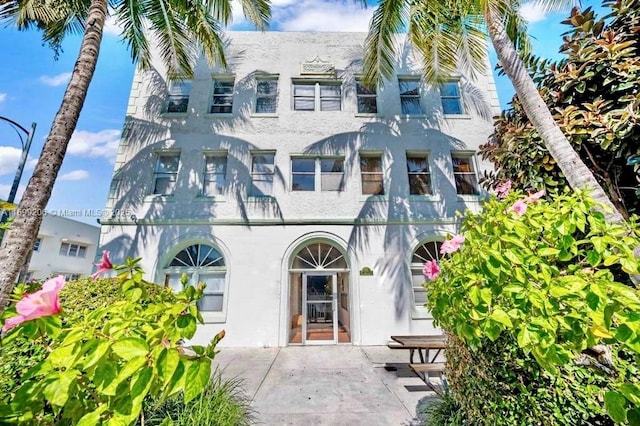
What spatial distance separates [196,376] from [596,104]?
7.28 meters

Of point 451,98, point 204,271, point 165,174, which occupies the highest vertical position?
point 451,98

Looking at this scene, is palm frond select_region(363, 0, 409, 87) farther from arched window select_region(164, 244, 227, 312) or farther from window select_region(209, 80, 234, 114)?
arched window select_region(164, 244, 227, 312)

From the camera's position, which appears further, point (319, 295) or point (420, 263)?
point (420, 263)

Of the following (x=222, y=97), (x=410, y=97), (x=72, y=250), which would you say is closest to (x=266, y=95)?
(x=222, y=97)

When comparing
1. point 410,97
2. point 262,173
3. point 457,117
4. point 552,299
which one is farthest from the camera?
point 410,97

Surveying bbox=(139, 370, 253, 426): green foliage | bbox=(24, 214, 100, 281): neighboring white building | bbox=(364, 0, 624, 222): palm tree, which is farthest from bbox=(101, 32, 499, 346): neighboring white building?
bbox=(24, 214, 100, 281): neighboring white building

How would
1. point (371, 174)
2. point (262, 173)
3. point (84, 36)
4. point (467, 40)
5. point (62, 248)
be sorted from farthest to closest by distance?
1. point (62, 248)
2. point (371, 174)
3. point (262, 173)
4. point (467, 40)
5. point (84, 36)

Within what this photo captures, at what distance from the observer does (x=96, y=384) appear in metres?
1.08

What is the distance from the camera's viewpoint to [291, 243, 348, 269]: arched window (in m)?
9.48

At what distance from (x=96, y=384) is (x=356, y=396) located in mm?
5043

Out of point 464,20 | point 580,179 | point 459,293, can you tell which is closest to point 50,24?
point 464,20

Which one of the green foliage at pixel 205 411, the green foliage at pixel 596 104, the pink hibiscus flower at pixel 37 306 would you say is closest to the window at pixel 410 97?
the green foliage at pixel 596 104

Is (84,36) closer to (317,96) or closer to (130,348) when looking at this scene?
(130,348)

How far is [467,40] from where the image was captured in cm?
718
